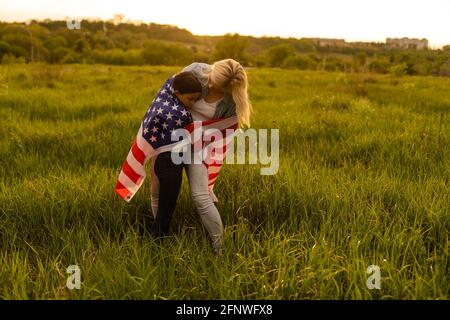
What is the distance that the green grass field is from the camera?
2.24m

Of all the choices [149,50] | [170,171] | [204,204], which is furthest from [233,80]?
[149,50]

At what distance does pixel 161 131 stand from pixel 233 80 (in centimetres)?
60

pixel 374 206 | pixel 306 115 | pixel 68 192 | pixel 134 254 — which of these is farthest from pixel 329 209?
pixel 306 115

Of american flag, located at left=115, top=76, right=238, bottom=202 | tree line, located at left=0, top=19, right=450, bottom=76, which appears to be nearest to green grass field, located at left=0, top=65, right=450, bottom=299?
american flag, located at left=115, top=76, right=238, bottom=202

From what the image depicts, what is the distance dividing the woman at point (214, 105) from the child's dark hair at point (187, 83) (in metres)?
0.10

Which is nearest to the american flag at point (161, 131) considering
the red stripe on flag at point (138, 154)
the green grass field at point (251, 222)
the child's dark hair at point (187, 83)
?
the red stripe on flag at point (138, 154)

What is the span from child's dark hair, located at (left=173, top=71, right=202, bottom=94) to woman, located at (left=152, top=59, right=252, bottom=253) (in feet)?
0.34

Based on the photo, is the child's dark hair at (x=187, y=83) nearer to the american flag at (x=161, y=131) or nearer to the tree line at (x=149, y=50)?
the american flag at (x=161, y=131)

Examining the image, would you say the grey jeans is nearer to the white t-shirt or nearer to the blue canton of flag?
the blue canton of flag

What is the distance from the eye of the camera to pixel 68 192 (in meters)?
3.41

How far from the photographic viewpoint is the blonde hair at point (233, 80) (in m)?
2.80

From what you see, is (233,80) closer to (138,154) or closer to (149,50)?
(138,154)

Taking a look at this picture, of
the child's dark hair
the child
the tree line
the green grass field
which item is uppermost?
the tree line
